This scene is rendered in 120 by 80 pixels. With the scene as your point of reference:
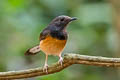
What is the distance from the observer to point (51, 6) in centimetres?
553

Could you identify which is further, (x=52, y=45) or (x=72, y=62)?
(x=52, y=45)

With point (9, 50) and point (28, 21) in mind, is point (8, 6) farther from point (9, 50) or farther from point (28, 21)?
point (9, 50)

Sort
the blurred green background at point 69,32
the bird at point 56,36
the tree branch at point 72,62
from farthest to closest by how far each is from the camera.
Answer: the blurred green background at point 69,32 → the bird at point 56,36 → the tree branch at point 72,62

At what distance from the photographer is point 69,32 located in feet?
17.7

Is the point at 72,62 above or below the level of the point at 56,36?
below

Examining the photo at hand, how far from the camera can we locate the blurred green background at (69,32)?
4988 millimetres

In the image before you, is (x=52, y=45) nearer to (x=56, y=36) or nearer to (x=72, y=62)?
(x=56, y=36)

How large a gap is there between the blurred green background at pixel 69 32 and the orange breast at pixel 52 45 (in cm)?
128

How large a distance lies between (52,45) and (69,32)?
6.48ft

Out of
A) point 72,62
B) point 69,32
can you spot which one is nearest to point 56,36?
point 72,62

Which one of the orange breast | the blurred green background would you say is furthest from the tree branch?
the blurred green background

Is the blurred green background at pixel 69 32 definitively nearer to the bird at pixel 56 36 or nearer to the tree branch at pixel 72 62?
the bird at pixel 56 36

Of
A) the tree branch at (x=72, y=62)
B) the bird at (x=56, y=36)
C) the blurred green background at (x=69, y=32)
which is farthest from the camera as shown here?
the blurred green background at (x=69, y=32)

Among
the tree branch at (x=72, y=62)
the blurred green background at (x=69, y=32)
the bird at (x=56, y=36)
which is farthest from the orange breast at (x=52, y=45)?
the blurred green background at (x=69, y=32)
